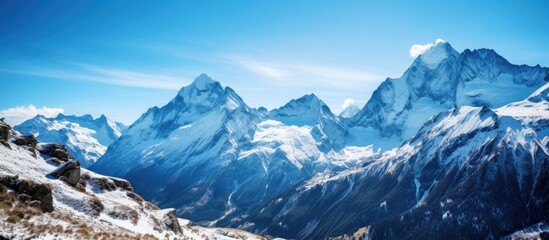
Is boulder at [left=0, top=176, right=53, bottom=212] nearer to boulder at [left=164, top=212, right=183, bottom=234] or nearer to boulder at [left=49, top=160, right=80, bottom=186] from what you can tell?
boulder at [left=49, top=160, right=80, bottom=186]

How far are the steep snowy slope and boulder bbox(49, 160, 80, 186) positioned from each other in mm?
153

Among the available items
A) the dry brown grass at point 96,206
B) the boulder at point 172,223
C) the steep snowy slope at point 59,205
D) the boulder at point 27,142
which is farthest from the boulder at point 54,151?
the dry brown grass at point 96,206

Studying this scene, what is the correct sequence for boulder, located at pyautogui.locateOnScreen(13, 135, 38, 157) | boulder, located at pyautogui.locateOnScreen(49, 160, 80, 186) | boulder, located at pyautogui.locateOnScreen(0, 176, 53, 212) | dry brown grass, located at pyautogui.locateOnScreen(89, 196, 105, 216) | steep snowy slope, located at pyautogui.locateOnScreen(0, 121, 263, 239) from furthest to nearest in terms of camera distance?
boulder, located at pyautogui.locateOnScreen(13, 135, 38, 157)
boulder, located at pyautogui.locateOnScreen(49, 160, 80, 186)
dry brown grass, located at pyautogui.locateOnScreen(89, 196, 105, 216)
boulder, located at pyautogui.locateOnScreen(0, 176, 53, 212)
steep snowy slope, located at pyautogui.locateOnScreen(0, 121, 263, 239)

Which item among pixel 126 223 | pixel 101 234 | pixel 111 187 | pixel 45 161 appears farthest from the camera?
pixel 111 187

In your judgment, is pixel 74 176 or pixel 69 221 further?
pixel 74 176

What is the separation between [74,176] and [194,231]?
83.2ft

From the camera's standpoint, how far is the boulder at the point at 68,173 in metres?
62.8

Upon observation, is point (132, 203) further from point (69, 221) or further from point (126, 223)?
point (69, 221)

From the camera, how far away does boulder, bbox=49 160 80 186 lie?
206 ft

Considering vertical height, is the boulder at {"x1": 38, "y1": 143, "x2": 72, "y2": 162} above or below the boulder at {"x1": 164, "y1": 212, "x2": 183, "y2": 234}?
above

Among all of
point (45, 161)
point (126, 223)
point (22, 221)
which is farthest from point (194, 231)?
point (22, 221)

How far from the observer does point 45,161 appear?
7094cm

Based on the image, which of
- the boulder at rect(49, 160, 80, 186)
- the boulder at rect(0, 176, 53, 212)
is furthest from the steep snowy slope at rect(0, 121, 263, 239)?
the boulder at rect(49, 160, 80, 186)

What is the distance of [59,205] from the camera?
52406 millimetres
